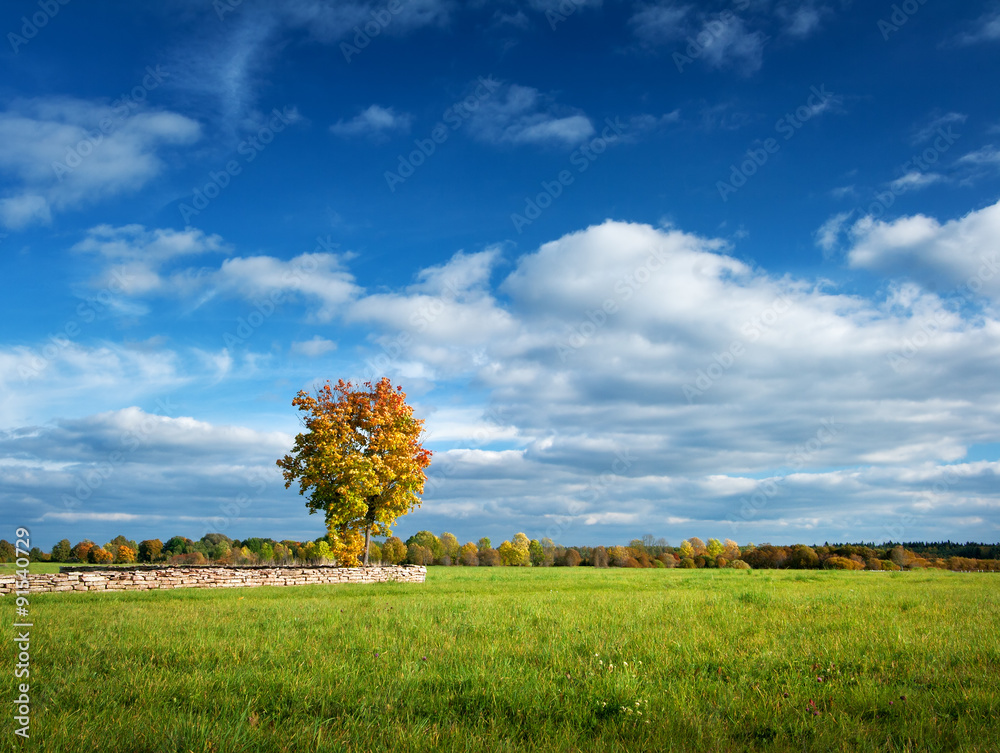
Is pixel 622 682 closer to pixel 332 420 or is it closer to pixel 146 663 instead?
pixel 146 663

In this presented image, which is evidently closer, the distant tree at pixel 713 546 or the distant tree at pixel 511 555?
the distant tree at pixel 511 555

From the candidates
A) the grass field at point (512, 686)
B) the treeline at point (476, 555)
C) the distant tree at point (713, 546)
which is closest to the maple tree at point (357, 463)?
the treeline at point (476, 555)

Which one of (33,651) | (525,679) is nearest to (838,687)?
(525,679)

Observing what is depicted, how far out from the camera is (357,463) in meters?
33.5

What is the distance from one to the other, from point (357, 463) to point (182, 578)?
10.9m

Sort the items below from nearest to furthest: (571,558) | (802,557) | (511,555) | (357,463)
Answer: (357,463)
(802,557)
(571,558)
(511,555)

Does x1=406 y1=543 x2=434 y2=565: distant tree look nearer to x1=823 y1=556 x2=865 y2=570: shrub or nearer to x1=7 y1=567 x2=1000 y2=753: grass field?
x1=823 y1=556 x2=865 y2=570: shrub

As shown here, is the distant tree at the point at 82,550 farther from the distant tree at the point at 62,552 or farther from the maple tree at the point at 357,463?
the maple tree at the point at 357,463

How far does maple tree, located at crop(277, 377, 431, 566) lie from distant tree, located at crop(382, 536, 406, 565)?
148 ft

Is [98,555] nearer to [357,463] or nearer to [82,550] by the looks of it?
[82,550]

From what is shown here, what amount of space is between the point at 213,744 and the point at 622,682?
387 centimetres

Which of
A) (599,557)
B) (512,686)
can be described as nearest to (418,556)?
(599,557)

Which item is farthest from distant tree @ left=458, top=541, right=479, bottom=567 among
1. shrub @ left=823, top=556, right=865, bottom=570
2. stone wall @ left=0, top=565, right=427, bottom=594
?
stone wall @ left=0, top=565, right=427, bottom=594

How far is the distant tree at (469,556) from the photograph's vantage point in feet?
278
